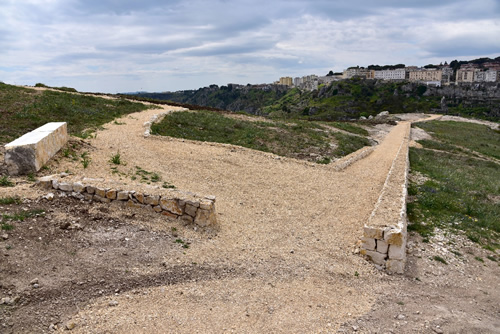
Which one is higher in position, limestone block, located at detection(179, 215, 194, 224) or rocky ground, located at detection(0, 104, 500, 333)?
limestone block, located at detection(179, 215, 194, 224)

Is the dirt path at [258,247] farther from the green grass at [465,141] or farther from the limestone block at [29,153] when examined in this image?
the green grass at [465,141]

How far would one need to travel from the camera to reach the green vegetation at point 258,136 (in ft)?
68.0

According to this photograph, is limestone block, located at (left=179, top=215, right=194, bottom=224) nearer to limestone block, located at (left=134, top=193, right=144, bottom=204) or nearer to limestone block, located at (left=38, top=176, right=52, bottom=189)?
limestone block, located at (left=134, top=193, right=144, bottom=204)

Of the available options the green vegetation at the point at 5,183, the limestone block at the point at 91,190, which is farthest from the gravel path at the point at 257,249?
the green vegetation at the point at 5,183

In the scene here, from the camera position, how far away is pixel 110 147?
14891mm

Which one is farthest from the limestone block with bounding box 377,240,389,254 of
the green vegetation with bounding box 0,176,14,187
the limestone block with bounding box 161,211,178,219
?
the green vegetation with bounding box 0,176,14,187

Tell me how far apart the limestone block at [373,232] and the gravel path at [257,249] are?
2.33 ft

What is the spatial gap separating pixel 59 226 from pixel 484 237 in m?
13.0

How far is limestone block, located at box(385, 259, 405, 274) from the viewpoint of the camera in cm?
854

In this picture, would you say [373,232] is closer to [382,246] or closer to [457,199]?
[382,246]

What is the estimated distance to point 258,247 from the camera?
8.86 meters

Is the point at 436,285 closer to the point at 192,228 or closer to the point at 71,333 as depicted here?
the point at 192,228

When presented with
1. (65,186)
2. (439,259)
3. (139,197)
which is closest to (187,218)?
(139,197)

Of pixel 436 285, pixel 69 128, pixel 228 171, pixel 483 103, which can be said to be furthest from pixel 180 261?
pixel 483 103
